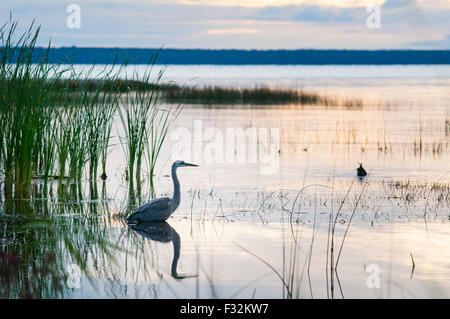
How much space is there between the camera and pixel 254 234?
8.71m

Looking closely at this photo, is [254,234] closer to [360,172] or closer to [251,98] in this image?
[360,172]

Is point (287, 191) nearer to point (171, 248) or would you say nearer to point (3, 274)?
point (171, 248)

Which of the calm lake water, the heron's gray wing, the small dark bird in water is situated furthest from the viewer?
the small dark bird in water

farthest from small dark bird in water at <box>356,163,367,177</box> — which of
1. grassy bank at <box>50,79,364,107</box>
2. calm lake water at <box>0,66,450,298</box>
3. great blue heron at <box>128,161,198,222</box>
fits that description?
grassy bank at <box>50,79,364,107</box>

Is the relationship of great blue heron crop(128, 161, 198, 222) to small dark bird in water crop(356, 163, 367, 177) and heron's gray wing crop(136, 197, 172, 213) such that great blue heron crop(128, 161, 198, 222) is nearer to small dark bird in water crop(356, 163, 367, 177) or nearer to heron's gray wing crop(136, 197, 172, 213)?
heron's gray wing crop(136, 197, 172, 213)

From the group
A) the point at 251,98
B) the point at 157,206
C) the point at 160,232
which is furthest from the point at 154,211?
the point at 251,98

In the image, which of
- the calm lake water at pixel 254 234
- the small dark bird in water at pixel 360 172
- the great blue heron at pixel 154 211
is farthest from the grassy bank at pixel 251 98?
the great blue heron at pixel 154 211

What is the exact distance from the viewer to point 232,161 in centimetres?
Result: 1595

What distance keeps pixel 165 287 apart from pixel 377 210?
4.34 meters

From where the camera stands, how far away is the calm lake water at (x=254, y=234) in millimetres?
6738

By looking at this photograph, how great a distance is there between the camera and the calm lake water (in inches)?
265

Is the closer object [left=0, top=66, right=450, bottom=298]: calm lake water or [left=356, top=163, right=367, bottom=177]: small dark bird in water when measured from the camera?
[left=0, top=66, right=450, bottom=298]: calm lake water

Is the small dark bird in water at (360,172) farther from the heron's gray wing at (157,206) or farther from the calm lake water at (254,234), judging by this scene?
the heron's gray wing at (157,206)

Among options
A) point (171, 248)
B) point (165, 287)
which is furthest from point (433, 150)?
point (165, 287)
